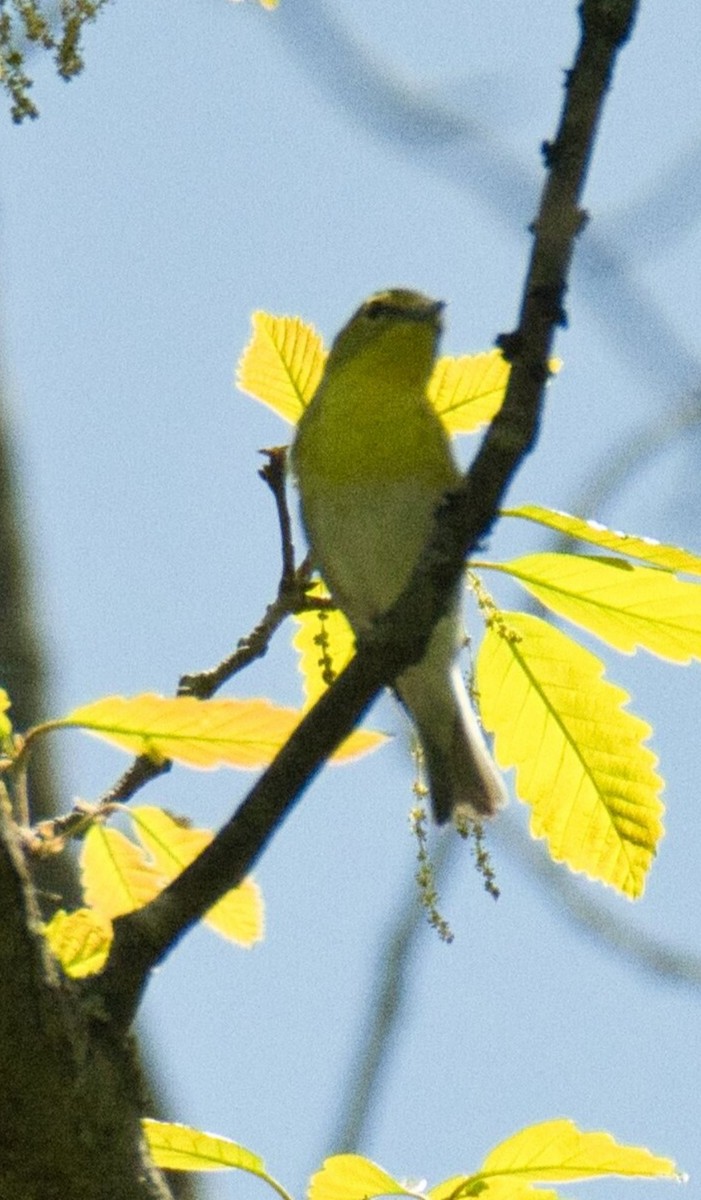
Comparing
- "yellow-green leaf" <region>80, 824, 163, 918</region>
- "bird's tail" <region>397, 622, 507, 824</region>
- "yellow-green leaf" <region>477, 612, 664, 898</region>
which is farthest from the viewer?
"bird's tail" <region>397, 622, 507, 824</region>

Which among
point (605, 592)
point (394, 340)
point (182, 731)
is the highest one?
point (394, 340)

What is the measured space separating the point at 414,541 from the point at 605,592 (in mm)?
1165

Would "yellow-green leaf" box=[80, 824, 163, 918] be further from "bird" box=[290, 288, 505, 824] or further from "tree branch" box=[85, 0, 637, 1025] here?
"bird" box=[290, 288, 505, 824]

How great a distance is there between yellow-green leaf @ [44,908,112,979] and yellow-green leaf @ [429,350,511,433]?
124 centimetres

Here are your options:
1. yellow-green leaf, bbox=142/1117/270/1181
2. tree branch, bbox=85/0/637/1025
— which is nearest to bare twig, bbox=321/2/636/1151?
tree branch, bbox=85/0/637/1025

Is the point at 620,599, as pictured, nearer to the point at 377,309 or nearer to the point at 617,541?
the point at 617,541

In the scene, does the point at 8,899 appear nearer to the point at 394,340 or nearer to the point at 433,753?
the point at 433,753

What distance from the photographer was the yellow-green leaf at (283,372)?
3213 millimetres

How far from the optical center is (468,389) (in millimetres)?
3209

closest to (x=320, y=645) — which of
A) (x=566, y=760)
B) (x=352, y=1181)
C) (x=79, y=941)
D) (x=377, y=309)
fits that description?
(x=566, y=760)

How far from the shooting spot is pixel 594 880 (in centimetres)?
284

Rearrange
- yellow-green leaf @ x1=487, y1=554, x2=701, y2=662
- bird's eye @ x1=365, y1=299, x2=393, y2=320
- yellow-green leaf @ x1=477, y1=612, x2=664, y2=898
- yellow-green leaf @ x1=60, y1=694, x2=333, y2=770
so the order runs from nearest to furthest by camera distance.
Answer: yellow-green leaf @ x1=60, y1=694, x2=333, y2=770 < yellow-green leaf @ x1=487, y1=554, x2=701, y2=662 < yellow-green leaf @ x1=477, y1=612, x2=664, y2=898 < bird's eye @ x1=365, y1=299, x2=393, y2=320

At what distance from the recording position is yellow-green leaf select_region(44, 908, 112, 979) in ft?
7.82

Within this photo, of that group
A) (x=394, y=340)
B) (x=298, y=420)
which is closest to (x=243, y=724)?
(x=298, y=420)
